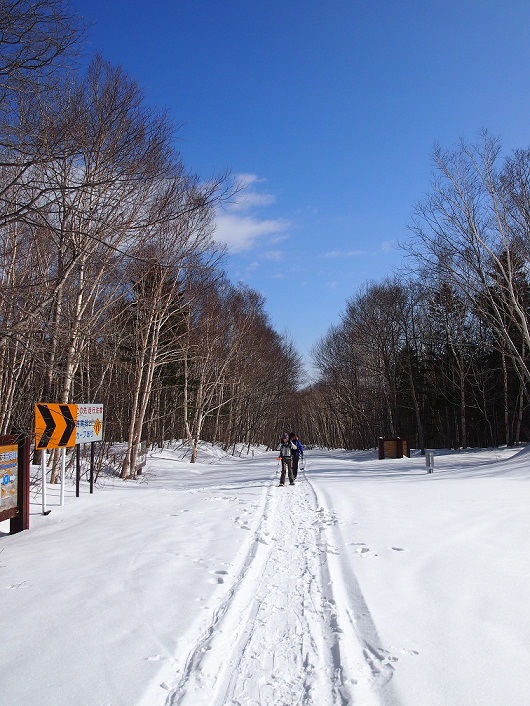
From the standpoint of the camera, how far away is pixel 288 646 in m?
4.12

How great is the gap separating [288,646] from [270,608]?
0.83 m

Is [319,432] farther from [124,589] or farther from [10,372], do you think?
[124,589]

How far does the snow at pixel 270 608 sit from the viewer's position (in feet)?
11.6

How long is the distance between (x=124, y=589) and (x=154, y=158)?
7.45m

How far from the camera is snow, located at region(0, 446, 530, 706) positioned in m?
3.53

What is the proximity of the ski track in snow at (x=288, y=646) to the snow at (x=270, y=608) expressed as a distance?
0.6 inches

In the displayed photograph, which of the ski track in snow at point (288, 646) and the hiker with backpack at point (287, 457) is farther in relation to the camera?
the hiker with backpack at point (287, 457)

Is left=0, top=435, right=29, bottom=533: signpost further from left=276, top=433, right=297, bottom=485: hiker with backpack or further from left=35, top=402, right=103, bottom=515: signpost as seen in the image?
left=276, top=433, right=297, bottom=485: hiker with backpack

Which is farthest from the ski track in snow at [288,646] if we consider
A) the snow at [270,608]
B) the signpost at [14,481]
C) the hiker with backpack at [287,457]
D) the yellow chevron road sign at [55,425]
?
the hiker with backpack at [287,457]

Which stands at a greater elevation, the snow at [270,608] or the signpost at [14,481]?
the signpost at [14,481]

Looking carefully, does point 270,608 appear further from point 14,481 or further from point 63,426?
point 63,426

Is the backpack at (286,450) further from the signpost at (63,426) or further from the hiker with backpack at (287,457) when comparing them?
the signpost at (63,426)

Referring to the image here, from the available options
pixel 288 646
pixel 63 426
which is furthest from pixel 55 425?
pixel 288 646

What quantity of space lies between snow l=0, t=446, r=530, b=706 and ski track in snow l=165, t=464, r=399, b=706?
0.05 feet
